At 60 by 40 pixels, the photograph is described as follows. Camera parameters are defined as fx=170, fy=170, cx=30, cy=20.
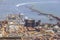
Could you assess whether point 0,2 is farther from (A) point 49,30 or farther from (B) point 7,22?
(A) point 49,30

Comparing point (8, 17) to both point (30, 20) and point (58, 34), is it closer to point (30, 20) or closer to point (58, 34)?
point (30, 20)

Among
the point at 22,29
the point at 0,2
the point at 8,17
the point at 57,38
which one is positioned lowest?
the point at 57,38

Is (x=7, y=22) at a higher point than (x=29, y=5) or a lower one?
lower

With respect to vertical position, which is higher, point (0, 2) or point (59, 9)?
point (0, 2)

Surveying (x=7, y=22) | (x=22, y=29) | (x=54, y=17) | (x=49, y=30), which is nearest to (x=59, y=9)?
(x=54, y=17)

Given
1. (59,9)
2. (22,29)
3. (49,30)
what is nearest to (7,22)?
(22,29)

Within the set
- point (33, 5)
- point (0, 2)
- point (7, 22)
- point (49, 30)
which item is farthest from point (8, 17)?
point (49, 30)

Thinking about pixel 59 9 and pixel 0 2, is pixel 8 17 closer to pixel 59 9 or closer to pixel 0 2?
pixel 0 2
